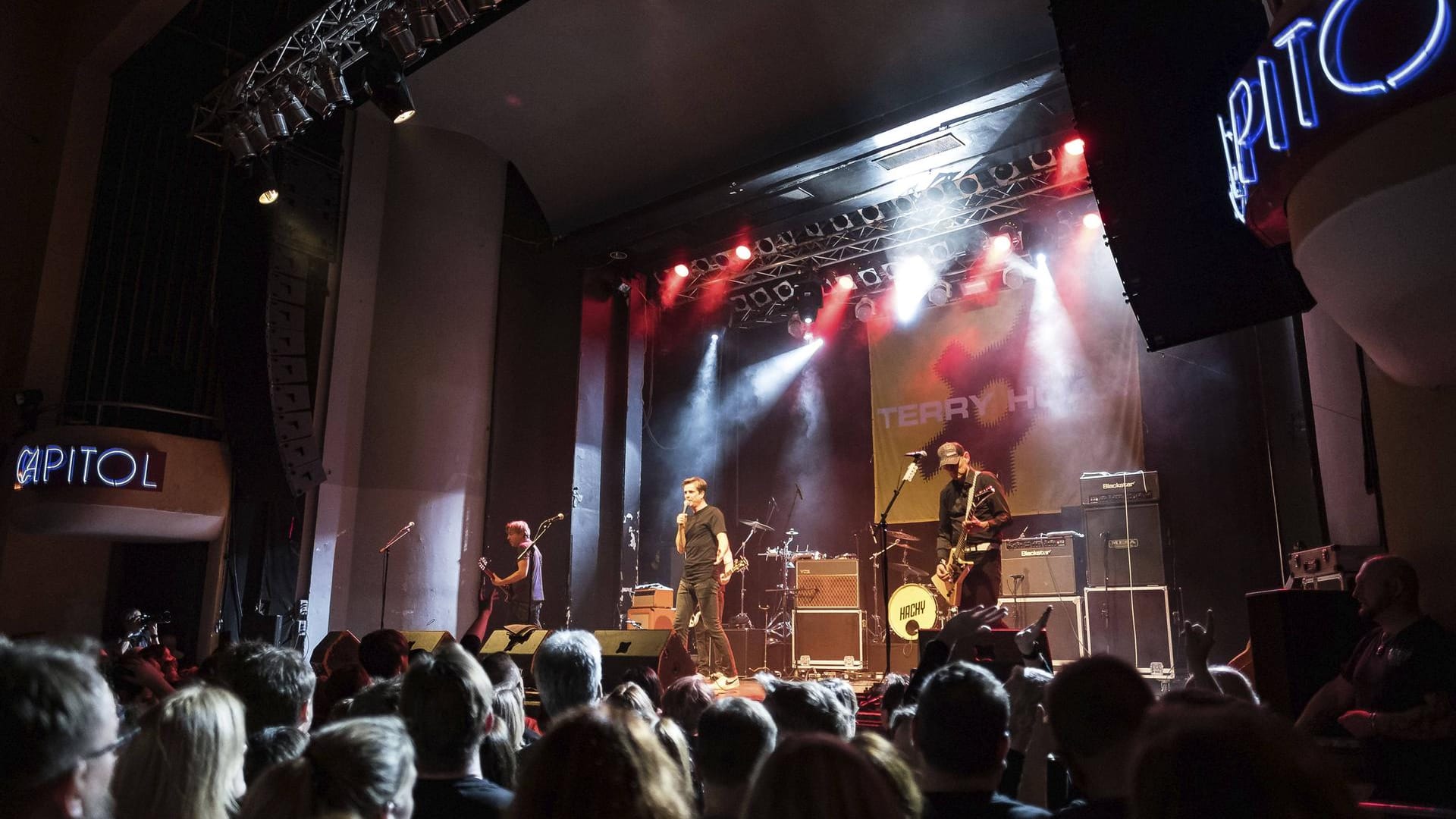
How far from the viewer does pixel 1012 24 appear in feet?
25.4

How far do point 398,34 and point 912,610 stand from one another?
7214 mm

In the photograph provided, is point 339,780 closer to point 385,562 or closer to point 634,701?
point 634,701

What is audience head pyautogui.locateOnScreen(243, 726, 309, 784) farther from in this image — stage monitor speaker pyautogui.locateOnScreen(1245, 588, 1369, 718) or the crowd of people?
stage monitor speaker pyautogui.locateOnScreen(1245, 588, 1369, 718)

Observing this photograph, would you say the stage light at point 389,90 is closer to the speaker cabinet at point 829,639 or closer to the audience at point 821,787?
the speaker cabinet at point 829,639

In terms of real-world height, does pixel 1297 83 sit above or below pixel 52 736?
above

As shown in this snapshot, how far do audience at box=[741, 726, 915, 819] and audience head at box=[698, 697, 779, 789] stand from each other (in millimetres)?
864

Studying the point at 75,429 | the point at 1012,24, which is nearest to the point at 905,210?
the point at 1012,24

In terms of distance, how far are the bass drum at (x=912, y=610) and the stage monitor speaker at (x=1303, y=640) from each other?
5620 mm

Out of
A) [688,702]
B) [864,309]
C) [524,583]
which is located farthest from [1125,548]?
[688,702]

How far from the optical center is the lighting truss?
10.1 metres

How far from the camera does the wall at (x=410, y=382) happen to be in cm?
1030

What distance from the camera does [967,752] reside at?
2.00m

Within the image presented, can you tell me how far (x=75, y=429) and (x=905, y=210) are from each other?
843 centimetres

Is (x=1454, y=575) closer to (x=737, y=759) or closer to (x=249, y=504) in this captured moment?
(x=737, y=759)
